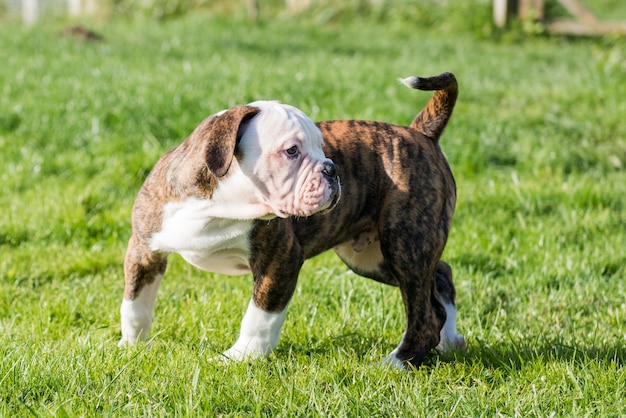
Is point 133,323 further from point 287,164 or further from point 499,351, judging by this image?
point 499,351

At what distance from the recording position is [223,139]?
3324 millimetres

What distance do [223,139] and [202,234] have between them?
44cm

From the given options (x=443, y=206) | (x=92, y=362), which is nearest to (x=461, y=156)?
(x=443, y=206)

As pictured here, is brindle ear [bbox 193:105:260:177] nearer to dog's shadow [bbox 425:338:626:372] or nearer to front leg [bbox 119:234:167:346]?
front leg [bbox 119:234:167:346]

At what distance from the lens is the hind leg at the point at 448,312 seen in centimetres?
412

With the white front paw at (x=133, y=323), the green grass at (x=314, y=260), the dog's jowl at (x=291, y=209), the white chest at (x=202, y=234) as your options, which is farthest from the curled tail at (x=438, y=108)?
the white front paw at (x=133, y=323)

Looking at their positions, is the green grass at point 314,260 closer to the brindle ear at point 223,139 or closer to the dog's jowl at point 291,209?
the dog's jowl at point 291,209

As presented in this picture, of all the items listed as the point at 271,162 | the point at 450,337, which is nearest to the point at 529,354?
the point at 450,337

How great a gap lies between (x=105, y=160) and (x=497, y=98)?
→ 4.73m

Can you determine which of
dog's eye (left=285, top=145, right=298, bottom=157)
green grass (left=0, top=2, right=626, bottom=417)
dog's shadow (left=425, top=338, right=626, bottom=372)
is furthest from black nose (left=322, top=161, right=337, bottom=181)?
dog's shadow (left=425, top=338, right=626, bottom=372)

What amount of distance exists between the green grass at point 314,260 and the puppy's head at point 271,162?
0.68 m

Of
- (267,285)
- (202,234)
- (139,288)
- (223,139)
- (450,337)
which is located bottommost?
(450,337)

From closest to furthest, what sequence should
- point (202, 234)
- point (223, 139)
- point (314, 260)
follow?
1. point (223, 139)
2. point (202, 234)
3. point (314, 260)

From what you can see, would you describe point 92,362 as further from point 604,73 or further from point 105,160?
point 604,73
